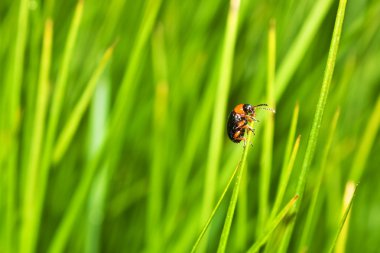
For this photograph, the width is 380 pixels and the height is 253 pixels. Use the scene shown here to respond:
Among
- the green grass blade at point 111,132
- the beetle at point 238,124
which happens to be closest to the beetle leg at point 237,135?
the beetle at point 238,124

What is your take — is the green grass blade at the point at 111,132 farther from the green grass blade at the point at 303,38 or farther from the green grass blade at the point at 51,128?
the green grass blade at the point at 303,38

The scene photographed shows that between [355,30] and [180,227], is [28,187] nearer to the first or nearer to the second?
[180,227]

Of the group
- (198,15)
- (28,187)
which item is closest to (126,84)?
(28,187)

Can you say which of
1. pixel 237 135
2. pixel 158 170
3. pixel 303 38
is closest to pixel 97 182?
pixel 158 170

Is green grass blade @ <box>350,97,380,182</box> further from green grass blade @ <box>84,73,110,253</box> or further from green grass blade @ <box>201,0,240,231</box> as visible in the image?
green grass blade @ <box>84,73,110,253</box>

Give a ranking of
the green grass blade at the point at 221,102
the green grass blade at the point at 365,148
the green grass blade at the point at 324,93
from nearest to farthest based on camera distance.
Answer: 1. the green grass blade at the point at 324,93
2. the green grass blade at the point at 221,102
3. the green grass blade at the point at 365,148

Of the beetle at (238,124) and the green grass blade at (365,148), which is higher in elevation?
the beetle at (238,124)

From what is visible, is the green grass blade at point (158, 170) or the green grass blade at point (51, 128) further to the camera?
the green grass blade at point (158, 170)
